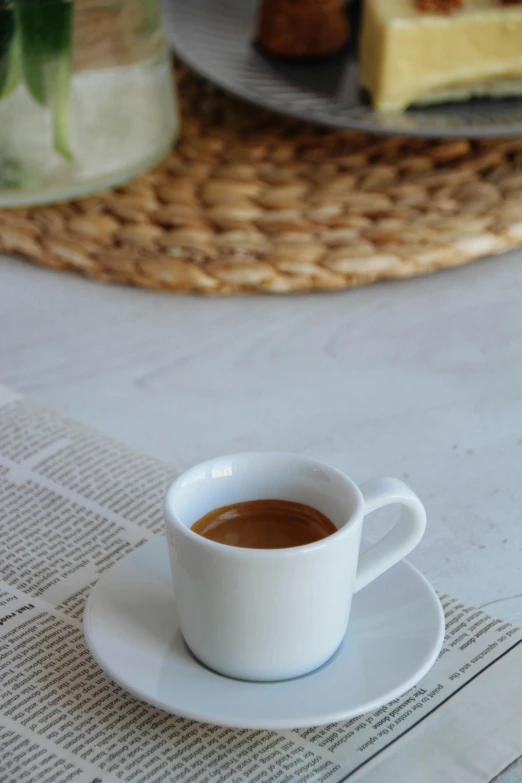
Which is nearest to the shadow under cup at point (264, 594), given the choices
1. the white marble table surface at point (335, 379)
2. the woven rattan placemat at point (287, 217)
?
the white marble table surface at point (335, 379)

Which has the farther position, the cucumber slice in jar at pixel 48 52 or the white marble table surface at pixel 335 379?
the cucumber slice in jar at pixel 48 52

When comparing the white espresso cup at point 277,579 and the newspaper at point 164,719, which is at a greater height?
the white espresso cup at point 277,579

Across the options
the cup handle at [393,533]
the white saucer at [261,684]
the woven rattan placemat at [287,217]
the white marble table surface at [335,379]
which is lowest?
the white marble table surface at [335,379]

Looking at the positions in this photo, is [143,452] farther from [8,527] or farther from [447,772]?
[447,772]

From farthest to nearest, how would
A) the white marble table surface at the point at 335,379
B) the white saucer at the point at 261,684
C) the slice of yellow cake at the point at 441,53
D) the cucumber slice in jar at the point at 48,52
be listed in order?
1. the slice of yellow cake at the point at 441,53
2. the cucumber slice in jar at the point at 48,52
3. the white marble table surface at the point at 335,379
4. the white saucer at the point at 261,684

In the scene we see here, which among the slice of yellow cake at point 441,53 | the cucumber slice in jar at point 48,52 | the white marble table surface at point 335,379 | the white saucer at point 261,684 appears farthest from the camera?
the slice of yellow cake at point 441,53

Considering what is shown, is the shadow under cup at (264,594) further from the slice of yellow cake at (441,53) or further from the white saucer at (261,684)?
the slice of yellow cake at (441,53)
